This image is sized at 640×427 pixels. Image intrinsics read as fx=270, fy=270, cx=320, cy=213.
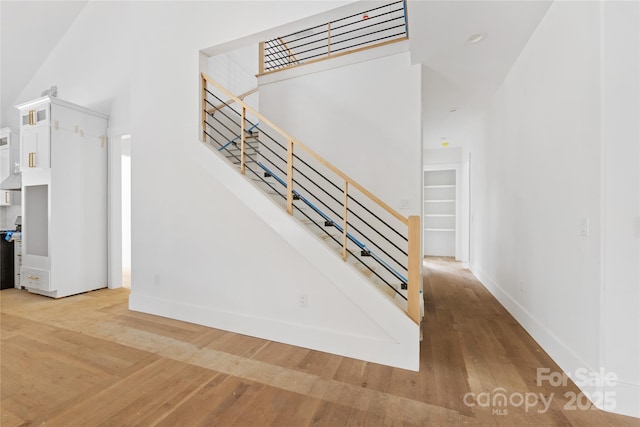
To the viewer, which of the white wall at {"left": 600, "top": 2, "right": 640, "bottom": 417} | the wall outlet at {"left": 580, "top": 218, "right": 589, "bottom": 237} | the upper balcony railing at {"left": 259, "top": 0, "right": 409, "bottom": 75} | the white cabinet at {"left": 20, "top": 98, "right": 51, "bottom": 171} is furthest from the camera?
the white cabinet at {"left": 20, "top": 98, "right": 51, "bottom": 171}

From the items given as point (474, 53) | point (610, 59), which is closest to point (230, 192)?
point (474, 53)

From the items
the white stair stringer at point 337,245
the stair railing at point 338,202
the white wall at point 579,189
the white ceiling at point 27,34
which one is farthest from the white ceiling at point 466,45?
the white ceiling at point 27,34

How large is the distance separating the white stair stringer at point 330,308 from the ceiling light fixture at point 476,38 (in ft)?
7.44

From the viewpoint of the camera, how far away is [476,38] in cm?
243

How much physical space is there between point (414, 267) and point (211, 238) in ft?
7.00

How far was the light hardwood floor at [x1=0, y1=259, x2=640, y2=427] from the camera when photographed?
1.62m

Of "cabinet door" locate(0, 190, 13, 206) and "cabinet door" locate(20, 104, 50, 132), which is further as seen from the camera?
"cabinet door" locate(0, 190, 13, 206)

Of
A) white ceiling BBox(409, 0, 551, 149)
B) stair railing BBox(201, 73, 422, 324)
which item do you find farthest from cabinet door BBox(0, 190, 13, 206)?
white ceiling BBox(409, 0, 551, 149)

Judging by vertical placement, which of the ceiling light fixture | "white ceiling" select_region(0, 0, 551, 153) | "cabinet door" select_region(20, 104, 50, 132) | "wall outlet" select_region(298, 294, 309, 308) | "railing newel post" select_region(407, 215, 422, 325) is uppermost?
"white ceiling" select_region(0, 0, 551, 153)

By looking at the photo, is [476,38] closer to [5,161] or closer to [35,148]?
[35,148]

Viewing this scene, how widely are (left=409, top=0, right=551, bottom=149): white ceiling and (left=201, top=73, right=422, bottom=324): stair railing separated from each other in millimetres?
1421

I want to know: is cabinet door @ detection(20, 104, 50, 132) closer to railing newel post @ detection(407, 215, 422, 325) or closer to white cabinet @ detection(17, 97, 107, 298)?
white cabinet @ detection(17, 97, 107, 298)

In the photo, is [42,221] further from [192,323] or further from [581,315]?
[581,315]

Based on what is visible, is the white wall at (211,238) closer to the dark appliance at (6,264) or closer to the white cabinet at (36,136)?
the white cabinet at (36,136)
